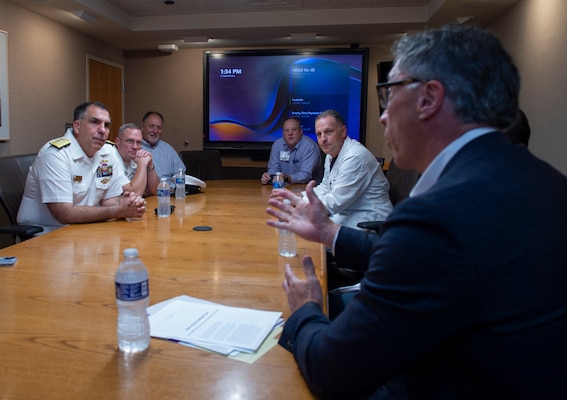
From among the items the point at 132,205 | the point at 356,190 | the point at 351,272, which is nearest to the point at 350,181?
the point at 356,190

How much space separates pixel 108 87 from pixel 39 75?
151 centimetres

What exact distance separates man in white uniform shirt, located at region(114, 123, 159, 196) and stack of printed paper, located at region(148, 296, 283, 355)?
209 centimetres

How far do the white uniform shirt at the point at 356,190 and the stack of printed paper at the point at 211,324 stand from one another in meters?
1.73

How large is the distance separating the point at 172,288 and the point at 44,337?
0.38 meters

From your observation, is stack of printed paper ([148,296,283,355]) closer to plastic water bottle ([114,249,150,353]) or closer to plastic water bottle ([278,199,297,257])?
plastic water bottle ([114,249,150,353])

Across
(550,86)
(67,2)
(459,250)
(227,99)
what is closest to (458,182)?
(459,250)

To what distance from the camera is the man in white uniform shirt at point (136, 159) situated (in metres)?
3.11

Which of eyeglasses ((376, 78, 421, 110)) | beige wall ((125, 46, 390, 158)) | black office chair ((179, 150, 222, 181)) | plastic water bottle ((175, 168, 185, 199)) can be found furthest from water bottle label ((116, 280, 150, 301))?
beige wall ((125, 46, 390, 158))

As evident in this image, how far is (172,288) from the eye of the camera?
128 centimetres

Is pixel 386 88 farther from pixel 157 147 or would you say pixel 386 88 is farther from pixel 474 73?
pixel 157 147

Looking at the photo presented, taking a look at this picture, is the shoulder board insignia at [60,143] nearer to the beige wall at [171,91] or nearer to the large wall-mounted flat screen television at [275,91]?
the large wall-mounted flat screen television at [275,91]

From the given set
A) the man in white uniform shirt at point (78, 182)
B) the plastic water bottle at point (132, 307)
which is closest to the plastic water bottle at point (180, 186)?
the man in white uniform shirt at point (78, 182)

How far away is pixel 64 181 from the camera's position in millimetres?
2270

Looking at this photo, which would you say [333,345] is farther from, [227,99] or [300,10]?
[227,99]
